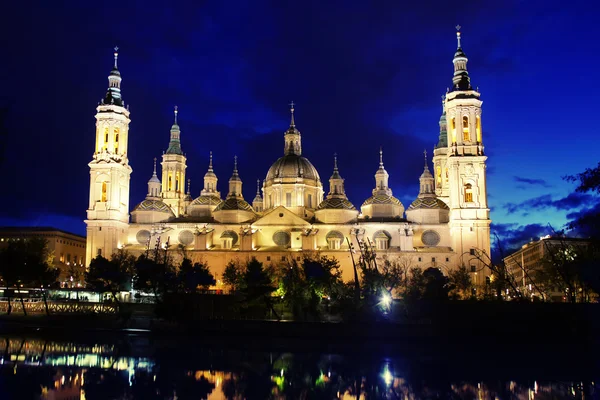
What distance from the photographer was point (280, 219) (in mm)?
71812

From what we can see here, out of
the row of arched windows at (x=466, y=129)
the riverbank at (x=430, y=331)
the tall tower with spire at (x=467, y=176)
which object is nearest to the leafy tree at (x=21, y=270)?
the riverbank at (x=430, y=331)

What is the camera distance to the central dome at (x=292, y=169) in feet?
263

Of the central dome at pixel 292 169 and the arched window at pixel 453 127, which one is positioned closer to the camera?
the arched window at pixel 453 127

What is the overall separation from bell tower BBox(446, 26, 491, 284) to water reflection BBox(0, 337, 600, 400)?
40512 millimetres

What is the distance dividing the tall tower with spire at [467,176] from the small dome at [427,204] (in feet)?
9.36

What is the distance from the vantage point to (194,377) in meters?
23.4

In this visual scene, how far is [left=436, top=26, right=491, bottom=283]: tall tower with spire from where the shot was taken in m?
67.4

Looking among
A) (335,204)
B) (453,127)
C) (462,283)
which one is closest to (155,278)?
(462,283)

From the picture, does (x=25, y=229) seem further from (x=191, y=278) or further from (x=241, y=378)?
(x=241, y=378)

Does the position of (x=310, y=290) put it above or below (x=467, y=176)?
below

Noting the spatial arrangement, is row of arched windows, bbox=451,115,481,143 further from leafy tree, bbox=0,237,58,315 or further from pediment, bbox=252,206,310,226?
leafy tree, bbox=0,237,58,315

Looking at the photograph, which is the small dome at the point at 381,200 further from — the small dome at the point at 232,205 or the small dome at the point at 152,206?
the small dome at the point at 152,206

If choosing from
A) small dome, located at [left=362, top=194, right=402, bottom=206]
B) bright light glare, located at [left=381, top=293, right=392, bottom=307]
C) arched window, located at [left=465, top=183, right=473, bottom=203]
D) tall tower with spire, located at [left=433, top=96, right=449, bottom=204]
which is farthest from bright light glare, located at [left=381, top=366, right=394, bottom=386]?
tall tower with spire, located at [left=433, top=96, right=449, bottom=204]

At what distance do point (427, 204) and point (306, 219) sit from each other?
14.8 m
